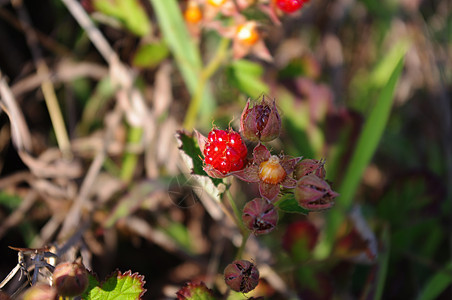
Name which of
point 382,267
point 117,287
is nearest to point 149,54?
point 117,287

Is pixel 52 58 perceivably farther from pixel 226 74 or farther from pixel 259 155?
pixel 259 155

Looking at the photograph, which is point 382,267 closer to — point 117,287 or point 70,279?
point 117,287

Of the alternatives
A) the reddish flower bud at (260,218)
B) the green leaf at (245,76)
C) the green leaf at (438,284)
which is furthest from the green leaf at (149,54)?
the green leaf at (438,284)

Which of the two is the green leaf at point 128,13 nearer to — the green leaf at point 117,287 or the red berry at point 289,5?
the red berry at point 289,5

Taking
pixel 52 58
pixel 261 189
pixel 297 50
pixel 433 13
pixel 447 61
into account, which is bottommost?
pixel 447 61

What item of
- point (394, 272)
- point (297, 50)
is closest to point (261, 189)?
point (394, 272)

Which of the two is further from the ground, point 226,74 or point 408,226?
point 226,74

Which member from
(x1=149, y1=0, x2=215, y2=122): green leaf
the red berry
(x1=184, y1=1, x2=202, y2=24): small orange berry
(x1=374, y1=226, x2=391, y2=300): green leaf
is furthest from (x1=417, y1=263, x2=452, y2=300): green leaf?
(x1=184, y1=1, x2=202, y2=24): small orange berry

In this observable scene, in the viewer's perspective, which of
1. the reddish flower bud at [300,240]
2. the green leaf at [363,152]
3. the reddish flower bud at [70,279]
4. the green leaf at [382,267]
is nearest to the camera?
the reddish flower bud at [70,279]
